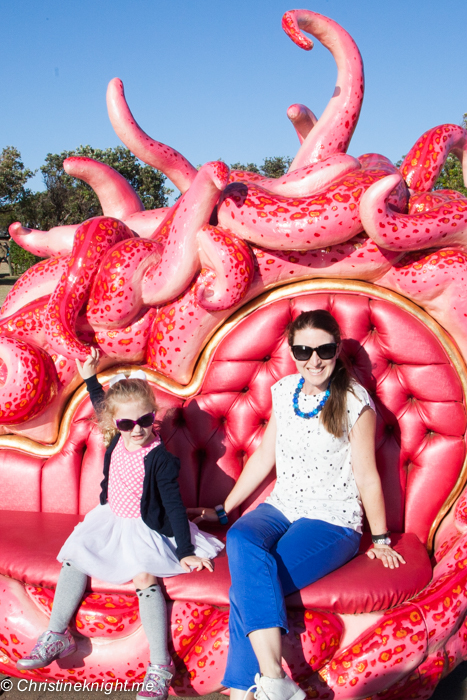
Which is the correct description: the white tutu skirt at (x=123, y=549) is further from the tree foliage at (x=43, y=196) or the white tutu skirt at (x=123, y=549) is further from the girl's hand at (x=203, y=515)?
the tree foliage at (x=43, y=196)

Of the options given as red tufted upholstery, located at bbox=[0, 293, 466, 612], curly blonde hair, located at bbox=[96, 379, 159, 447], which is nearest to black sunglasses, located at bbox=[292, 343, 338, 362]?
red tufted upholstery, located at bbox=[0, 293, 466, 612]

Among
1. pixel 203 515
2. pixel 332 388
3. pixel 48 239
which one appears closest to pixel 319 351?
pixel 332 388

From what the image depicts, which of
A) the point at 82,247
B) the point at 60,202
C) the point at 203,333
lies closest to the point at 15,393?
the point at 82,247

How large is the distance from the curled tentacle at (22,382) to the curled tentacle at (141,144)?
1005mm

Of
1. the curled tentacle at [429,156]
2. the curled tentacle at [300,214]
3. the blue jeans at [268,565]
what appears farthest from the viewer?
the curled tentacle at [429,156]

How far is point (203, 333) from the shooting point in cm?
234

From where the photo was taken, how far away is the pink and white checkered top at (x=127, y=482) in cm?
204

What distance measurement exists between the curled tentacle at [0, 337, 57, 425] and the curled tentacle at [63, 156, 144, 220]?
78 cm

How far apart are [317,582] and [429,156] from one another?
1685 millimetres

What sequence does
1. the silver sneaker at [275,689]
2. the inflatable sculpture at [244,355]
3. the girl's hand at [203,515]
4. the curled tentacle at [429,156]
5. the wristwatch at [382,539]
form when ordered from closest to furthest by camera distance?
the silver sneaker at [275,689]
the inflatable sculpture at [244,355]
the wristwatch at [382,539]
the girl's hand at [203,515]
the curled tentacle at [429,156]

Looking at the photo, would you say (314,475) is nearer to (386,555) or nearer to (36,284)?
(386,555)

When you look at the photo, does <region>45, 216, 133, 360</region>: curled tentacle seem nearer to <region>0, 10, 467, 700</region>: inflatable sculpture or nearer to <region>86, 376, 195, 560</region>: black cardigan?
<region>0, 10, 467, 700</region>: inflatable sculpture

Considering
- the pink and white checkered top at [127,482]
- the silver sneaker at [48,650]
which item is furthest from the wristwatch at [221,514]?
the silver sneaker at [48,650]

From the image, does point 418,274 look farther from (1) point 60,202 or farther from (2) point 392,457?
(1) point 60,202
